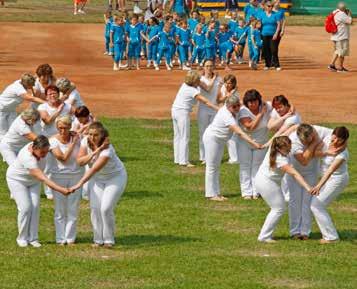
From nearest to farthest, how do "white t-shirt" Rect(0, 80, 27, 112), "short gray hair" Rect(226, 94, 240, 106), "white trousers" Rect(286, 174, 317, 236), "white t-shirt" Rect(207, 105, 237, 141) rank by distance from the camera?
1. "white trousers" Rect(286, 174, 317, 236)
2. "short gray hair" Rect(226, 94, 240, 106)
3. "white t-shirt" Rect(207, 105, 237, 141)
4. "white t-shirt" Rect(0, 80, 27, 112)

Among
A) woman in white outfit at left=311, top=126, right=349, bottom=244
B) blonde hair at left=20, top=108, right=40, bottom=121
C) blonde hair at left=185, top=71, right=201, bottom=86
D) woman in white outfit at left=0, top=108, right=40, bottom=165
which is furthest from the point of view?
blonde hair at left=185, top=71, right=201, bottom=86

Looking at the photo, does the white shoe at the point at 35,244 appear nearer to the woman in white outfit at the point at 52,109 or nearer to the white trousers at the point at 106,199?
the white trousers at the point at 106,199

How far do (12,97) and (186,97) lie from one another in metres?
3.43

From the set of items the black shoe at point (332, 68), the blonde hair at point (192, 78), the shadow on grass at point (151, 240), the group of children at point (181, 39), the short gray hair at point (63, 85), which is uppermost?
the short gray hair at point (63, 85)

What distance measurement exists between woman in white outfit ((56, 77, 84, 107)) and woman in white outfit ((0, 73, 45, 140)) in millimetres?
503

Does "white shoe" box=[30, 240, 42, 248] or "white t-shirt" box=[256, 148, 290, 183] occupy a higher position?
"white t-shirt" box=[256, 148, 290, 183]

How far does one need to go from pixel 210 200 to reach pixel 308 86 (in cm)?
1540

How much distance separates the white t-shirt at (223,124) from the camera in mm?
19516

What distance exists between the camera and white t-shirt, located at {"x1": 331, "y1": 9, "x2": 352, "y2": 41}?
122 feet

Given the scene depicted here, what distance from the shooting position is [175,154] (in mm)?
23562

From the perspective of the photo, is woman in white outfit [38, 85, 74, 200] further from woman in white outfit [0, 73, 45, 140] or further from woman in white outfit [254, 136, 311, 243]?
woman in white outfit [254, 136, 311, 243]

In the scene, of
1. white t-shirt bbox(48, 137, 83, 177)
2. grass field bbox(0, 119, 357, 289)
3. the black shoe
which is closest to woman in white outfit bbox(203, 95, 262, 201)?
grass field bbox(0, 119, 357, 289)

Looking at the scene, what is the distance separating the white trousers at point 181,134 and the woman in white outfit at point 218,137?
2792mm

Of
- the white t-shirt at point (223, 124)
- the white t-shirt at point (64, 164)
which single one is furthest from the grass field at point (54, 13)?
the white t-shirt at point (64, 164)
